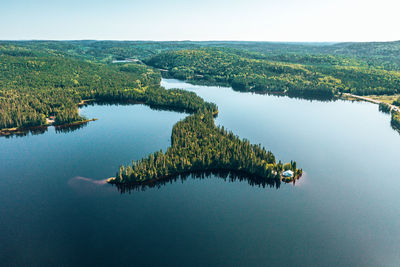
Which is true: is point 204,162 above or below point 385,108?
below

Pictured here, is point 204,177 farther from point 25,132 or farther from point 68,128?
point 25,132

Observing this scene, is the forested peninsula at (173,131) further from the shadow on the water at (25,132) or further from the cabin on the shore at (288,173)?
the shadow on the water at (25,132)

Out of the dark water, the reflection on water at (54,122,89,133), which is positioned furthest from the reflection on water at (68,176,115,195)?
the reflection on water at (54,122,89,133)

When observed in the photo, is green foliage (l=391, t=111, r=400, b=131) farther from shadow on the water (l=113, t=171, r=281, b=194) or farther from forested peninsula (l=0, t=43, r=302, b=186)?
shadow on the water (l=113, t=171, r=281, b=194)

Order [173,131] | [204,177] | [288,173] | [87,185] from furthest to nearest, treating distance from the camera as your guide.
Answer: [173,131]
[204,177]
[288,173]
[87,185]

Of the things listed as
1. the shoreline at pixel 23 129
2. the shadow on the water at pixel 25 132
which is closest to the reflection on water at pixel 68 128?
the shoreline at pixel 23 129

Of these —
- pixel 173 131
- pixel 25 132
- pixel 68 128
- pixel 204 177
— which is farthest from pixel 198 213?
pixel 25 132

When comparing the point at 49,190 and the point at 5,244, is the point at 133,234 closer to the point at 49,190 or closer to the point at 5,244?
the point at 5,244
